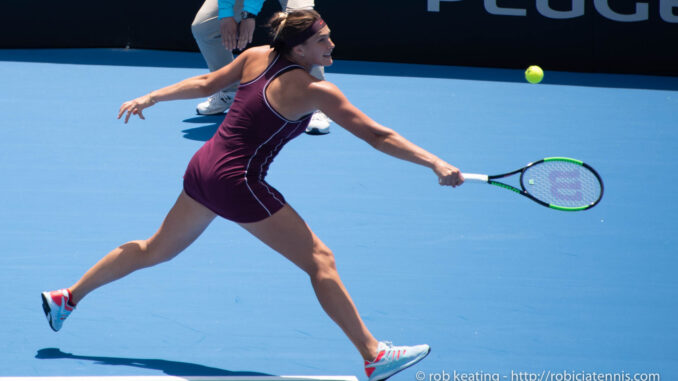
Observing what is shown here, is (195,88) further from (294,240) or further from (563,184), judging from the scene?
(563,184)

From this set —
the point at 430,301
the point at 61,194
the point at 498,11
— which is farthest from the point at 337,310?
the point at 498,11

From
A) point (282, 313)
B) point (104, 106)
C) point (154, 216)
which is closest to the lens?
point (282, 313)

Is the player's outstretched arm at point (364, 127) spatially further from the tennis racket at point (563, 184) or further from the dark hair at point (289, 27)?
the tennis racket at point (563, 184)

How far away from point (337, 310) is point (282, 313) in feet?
2.63

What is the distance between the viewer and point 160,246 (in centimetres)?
393

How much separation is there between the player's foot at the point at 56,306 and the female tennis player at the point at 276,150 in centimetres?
54

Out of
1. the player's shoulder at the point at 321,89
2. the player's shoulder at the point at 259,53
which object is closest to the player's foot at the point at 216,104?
the player's shoulder at the point at 259,53

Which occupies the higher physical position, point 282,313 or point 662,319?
point 282,313

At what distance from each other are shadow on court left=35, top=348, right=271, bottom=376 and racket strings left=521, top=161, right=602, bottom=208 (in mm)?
1391

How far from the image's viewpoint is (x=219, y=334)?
418cm

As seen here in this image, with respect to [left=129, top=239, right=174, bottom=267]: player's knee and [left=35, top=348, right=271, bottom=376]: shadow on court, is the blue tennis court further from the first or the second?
[left=129, top=239, right=174, bottom=267]: player's knee

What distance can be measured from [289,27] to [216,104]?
4103 mm

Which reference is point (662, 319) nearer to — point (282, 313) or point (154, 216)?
point (282, 313)

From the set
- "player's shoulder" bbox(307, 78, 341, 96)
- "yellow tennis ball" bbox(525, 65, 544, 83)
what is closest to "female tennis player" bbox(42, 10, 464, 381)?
"player's shoulder" bbox(307, 78, 341, 96)
